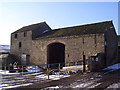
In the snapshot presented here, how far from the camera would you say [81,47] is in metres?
17.7

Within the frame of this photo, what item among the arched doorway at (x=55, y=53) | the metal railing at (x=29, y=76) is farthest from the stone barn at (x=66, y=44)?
the metal railing at (x=29, y=76)

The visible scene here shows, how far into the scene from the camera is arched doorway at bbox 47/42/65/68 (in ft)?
72.2

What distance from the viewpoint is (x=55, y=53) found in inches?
937

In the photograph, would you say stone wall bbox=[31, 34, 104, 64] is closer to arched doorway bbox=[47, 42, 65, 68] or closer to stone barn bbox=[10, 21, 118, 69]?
stone barn bbox=[10, 21, 118, 69]

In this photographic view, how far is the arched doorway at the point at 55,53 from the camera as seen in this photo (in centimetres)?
2202

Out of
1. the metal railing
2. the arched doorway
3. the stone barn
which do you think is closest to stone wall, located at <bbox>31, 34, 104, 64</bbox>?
the stone barn

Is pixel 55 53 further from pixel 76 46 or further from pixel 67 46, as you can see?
pixel 76 46

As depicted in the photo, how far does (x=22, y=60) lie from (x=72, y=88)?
20.3 metres

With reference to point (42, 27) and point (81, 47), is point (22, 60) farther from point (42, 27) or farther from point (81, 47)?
point (81, 47)

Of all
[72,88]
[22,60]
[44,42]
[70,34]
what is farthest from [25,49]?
[72,88]

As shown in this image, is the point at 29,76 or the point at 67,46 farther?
the point at 67,46

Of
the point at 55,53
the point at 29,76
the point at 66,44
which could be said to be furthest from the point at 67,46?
the point at 29,76

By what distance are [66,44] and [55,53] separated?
525 centimetres

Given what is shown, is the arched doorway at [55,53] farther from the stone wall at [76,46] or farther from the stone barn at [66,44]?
the stone wall at [76,46]
